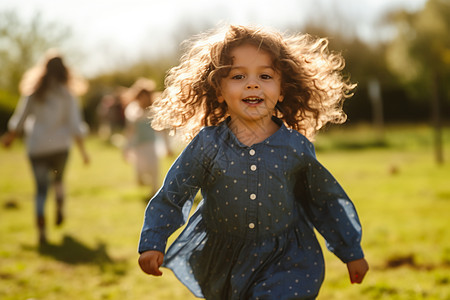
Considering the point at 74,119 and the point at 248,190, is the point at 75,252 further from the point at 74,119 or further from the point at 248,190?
the point at 248,190

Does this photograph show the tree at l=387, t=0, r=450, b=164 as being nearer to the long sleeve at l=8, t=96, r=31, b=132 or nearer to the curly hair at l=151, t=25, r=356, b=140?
the long sleeve at l=8, t=96, r=31, b=132

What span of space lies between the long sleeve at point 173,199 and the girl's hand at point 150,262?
0.08ft

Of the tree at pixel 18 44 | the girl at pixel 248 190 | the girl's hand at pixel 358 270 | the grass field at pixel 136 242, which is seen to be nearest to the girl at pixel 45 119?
the grass field at pixel 136 242

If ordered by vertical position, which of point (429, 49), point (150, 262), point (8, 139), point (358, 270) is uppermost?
point (150, 262)

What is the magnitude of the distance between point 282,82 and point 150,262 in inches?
44.7

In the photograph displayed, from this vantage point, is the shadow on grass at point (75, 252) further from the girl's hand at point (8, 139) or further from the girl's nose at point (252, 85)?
the girl's nose at point (252, 85)

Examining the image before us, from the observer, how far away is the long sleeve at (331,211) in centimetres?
256

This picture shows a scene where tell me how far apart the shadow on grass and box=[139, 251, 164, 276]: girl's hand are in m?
3.06

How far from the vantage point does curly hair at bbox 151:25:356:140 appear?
2605 millimetres

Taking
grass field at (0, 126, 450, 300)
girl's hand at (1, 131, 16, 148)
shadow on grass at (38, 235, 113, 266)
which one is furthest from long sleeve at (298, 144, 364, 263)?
girl's hand at (1, 131, 16, 148)

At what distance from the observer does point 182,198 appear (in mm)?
2484

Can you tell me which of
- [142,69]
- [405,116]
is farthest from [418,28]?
[142,69]

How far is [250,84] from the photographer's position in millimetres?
2459

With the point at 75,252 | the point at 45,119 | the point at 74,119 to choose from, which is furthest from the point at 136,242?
the point at 45,119
